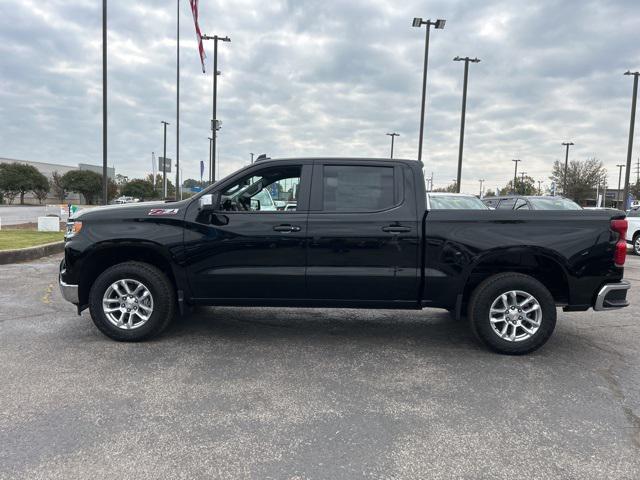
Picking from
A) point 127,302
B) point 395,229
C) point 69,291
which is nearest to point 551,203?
point 395,229

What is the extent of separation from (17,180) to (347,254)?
2811 inches

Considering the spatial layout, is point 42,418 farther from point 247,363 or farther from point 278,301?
point 278,301

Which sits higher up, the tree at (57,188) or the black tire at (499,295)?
the tree at (57,188)

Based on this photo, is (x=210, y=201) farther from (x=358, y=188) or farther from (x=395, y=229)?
(x=395, y=229)

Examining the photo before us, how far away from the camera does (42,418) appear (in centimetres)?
316

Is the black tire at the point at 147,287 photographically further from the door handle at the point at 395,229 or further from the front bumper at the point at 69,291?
the door handle at the point at 395,229

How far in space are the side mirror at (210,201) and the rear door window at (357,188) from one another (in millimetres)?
1063

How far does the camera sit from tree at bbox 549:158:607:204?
66.2m

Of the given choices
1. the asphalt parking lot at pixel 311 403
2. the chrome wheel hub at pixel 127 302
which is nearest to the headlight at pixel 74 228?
the chrome wheel hub at pixel 127 302

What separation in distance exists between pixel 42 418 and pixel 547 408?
359cm

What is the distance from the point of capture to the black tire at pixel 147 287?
4656 mm

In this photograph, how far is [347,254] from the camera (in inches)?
178

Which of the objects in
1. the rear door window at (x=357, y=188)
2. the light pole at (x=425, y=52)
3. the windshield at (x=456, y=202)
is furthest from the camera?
the light pole at (x=425, y=52)

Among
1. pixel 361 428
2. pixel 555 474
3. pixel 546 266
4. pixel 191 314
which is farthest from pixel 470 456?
pixel 191 314
